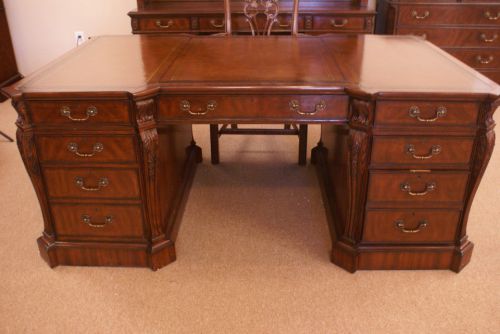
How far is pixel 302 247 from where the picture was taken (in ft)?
6.75

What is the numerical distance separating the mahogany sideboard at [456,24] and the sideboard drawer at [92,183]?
259 centimetres

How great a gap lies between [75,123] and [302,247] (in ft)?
3.57

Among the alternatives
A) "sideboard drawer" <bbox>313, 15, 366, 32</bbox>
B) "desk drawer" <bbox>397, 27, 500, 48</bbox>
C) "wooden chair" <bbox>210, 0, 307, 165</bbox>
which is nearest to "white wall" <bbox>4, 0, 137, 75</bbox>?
"wooden chair" <bbox>210, 0, 307, 165</bbox>

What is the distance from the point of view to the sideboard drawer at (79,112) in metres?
1.62

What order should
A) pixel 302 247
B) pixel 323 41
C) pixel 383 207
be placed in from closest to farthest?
pixel 383 207
pixel 302 247
pixel 323 41

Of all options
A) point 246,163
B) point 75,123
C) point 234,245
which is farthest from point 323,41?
point 75,123

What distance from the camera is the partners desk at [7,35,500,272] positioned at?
1624 mm

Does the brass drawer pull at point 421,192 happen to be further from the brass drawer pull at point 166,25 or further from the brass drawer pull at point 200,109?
the brass drawer pull at point 166,25

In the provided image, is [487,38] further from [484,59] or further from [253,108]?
[253,108]

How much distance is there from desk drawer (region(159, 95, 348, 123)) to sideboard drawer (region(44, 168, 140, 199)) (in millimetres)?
282

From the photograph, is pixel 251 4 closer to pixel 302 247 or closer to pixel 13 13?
pixel 302 247

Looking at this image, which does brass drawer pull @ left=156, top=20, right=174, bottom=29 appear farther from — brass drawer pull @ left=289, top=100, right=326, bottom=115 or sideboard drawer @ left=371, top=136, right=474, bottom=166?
sideboard drawer @ left=371, top=136, right=474, bottom=166

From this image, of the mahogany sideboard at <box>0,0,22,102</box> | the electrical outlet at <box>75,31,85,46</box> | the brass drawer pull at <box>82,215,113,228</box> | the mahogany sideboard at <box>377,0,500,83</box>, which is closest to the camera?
the brass drawer pull at <box>82,215,113,228</box>

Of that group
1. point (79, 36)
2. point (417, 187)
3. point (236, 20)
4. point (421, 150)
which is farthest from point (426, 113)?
point (79, 36)
